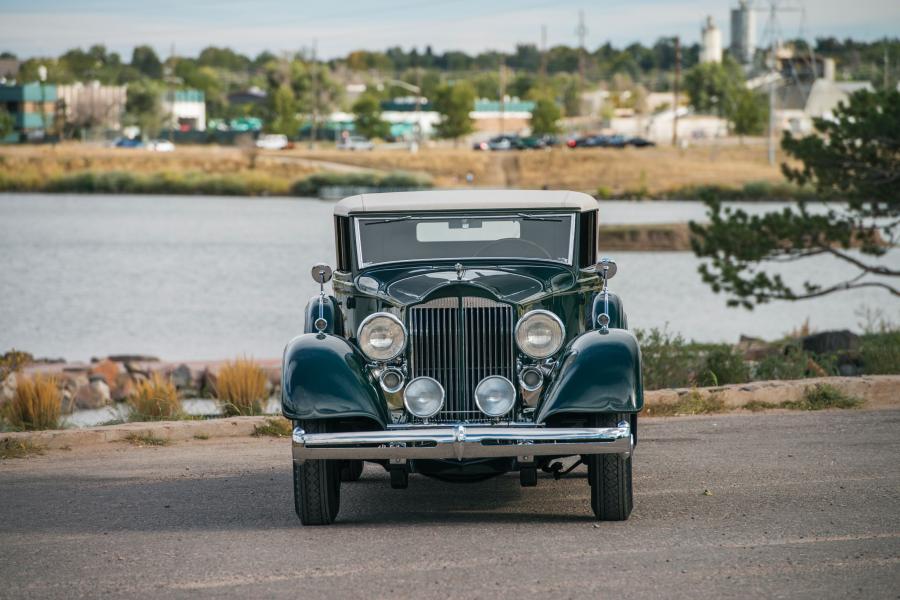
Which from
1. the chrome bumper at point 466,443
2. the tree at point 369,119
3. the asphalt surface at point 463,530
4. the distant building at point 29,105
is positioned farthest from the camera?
the distant building at point 29,105

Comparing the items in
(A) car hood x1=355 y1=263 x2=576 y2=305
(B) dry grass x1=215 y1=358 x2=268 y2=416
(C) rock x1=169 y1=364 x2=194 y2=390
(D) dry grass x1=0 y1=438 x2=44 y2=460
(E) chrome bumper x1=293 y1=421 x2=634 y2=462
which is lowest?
(C) rock x1=169 y1=364 x2=194 y2=390

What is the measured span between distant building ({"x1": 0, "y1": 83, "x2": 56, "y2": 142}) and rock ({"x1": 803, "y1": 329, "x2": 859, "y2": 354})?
125868 mm

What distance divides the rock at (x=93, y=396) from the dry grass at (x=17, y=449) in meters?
9.73

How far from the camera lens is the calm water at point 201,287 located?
34.5 metres

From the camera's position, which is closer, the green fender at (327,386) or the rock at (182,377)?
the green fender at (327,386)

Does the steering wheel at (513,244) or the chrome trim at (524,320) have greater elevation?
the steering wheel at (513,244)

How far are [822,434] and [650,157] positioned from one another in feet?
286

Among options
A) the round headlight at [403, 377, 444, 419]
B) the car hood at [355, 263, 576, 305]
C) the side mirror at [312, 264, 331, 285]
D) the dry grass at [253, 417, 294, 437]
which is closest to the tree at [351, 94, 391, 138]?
the dry grass at [253, 417, 294, 437]

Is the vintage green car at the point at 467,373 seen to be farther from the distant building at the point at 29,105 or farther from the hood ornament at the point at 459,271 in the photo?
the distant building at the point at 29,105

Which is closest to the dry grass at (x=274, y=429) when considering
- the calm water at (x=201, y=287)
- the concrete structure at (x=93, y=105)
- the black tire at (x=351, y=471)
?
the black tire at (x=351, y=471)

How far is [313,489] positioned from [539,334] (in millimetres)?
1681

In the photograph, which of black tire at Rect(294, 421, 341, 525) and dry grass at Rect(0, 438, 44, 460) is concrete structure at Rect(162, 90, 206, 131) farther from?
black tire at Rect(294, 421, 341, 525)

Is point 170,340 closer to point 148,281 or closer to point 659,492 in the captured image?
point 148,281

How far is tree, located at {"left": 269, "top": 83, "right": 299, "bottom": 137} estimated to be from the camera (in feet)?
438
